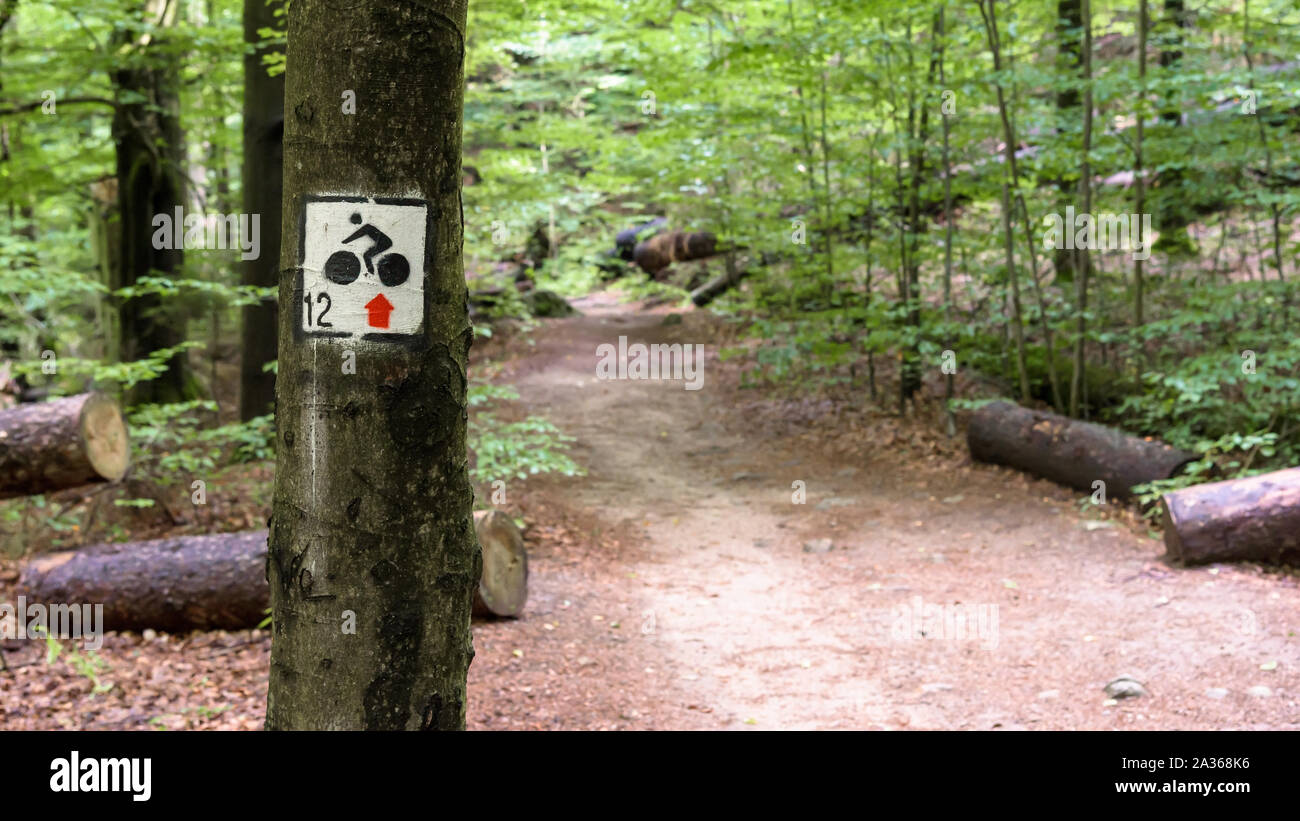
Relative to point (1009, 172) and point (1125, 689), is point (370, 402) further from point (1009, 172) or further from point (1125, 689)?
point (1009, 172)

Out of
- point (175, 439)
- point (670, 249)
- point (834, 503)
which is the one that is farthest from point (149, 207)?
point (670, 249)

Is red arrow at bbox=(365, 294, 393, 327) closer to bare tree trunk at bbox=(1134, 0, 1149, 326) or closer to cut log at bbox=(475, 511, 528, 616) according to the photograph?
cut log at bbox=(475, 511, 528, 616)

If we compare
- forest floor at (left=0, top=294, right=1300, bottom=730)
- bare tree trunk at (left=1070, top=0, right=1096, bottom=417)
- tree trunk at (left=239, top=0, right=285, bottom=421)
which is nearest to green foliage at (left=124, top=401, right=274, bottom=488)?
tree trunk at (left=239, top=0, right=285, bottom=421)

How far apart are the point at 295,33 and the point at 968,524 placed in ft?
26.2

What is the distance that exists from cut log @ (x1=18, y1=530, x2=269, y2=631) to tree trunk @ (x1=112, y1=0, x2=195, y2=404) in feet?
17.7

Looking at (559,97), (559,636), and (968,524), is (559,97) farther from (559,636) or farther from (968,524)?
(559,636)

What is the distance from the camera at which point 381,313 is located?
1912 millimetres

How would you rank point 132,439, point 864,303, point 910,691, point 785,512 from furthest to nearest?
point 864,303
point 785,512
point 132,439
point 910,691

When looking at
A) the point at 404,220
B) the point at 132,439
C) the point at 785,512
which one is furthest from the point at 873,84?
the point at 404,220

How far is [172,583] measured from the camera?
571 centimetres

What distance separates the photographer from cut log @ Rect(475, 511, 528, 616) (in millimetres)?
5938

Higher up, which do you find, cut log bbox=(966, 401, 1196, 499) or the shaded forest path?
cut log bbox=(966, 401, 1196, 499)

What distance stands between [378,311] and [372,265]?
0.10 metres

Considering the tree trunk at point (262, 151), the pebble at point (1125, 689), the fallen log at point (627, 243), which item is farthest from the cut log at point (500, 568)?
the fallen log at point (627, 243)
